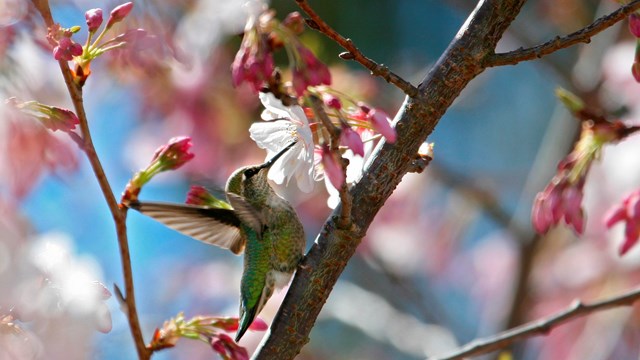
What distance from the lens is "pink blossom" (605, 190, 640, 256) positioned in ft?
5.41

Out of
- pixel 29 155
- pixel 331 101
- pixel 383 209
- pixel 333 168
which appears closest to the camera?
pixel 333 168

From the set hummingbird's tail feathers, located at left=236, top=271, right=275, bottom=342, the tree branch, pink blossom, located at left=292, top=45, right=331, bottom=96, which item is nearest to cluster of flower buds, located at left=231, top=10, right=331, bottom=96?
pink blossom, located at left=292, top=45, right=331, bottom=96

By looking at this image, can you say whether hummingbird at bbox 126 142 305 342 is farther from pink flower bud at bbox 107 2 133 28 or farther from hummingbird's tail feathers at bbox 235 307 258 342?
pink flower bud at bbox 107 2 133 28

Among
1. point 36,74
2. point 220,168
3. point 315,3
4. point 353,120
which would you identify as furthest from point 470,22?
point 315,3

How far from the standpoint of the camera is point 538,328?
150cm

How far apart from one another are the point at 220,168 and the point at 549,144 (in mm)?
1715

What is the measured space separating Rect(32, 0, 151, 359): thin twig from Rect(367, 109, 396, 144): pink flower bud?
38 centimetres

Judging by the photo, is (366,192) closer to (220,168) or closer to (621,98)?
(621,98)

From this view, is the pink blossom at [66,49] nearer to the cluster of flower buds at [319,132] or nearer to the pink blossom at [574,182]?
the cluster of flower buds at [319,132]

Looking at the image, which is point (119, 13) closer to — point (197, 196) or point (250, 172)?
point (197, 196)

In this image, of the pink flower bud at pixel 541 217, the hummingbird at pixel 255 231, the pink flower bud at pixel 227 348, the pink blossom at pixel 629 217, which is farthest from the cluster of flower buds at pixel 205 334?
the pink blossom at pixel 629 217

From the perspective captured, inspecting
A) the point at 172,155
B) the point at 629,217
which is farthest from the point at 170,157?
the point at 629,217

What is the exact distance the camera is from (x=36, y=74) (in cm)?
162

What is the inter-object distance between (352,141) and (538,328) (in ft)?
1.97
